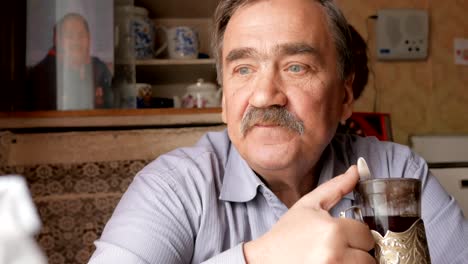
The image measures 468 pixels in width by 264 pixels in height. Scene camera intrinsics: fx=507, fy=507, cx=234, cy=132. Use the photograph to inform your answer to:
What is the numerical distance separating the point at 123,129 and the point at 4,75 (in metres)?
0.40

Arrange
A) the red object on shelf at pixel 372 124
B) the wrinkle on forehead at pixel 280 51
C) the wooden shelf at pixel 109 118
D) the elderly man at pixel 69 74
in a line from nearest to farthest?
1. the wrinkle on forehead at pixel 280 51
2. the wooden shelf at pixel 109 118
3. the elderly man at pixel 69 74
4. the red object on shelf at pixel 372 124

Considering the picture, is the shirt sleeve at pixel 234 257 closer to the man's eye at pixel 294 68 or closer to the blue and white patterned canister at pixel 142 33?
the man's eye at pixel 294 68

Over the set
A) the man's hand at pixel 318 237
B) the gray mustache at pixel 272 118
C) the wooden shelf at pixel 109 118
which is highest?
the gray mustache at pixel 272 118

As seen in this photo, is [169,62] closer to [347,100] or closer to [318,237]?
[347,100]

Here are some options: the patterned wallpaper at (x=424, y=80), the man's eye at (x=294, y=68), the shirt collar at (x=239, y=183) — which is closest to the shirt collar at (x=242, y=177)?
the shirt collar at (x=239, y=183)

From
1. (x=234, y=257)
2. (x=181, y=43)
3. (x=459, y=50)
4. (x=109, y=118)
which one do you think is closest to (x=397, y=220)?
(x=234, y=257)

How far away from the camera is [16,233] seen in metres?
0.43

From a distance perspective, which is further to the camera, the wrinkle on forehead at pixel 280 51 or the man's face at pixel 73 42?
the man's face at pixel 73 42

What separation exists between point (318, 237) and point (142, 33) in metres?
1.30

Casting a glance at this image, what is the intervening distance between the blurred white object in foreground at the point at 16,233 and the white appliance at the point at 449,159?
5.02 ft

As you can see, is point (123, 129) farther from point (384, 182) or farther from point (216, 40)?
point (384, 182)

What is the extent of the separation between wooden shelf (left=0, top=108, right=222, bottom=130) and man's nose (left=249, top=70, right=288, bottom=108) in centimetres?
60

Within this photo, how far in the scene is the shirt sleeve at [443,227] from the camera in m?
0.99

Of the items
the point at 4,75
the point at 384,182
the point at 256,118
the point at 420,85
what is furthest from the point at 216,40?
the point at 420,85
